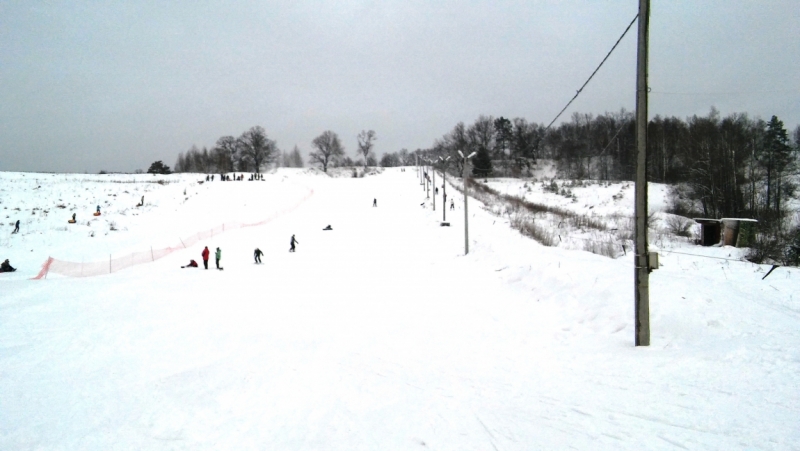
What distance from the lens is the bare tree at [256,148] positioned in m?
114

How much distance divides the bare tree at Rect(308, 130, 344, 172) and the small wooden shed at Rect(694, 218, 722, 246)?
117 m

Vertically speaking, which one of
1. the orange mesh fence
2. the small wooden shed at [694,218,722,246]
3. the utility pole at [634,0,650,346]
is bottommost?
the orange mesh fence

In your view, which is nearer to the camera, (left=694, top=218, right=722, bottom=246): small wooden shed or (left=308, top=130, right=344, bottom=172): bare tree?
(left=694, top=218, right=722, bottom=246): small wooden shed

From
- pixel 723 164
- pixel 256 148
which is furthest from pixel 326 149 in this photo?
pixel 723 164

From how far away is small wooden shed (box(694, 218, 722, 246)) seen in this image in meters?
22.7

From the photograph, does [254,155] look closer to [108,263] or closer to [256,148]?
[256,148]

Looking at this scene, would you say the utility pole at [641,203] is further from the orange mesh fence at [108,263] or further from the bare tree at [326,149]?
the bare tree at [326,149]

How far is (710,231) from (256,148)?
359ft

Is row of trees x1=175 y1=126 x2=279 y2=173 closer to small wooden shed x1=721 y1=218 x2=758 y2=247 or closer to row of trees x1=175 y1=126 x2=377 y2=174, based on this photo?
row of trees x1=175 y1=126 x2=377 y2=174

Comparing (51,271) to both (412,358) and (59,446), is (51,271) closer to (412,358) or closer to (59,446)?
(59,446)

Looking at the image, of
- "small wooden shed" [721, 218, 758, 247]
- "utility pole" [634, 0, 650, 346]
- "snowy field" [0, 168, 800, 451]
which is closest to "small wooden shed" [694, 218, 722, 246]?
"small wooden shed" [721, 218, 758, 247]

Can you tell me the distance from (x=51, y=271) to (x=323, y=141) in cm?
11360

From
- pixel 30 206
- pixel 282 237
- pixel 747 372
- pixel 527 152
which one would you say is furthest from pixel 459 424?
pixel 527 152

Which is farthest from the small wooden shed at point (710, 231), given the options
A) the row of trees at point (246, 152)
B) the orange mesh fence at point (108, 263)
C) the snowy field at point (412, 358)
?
the row of trees at point (246, 152)
